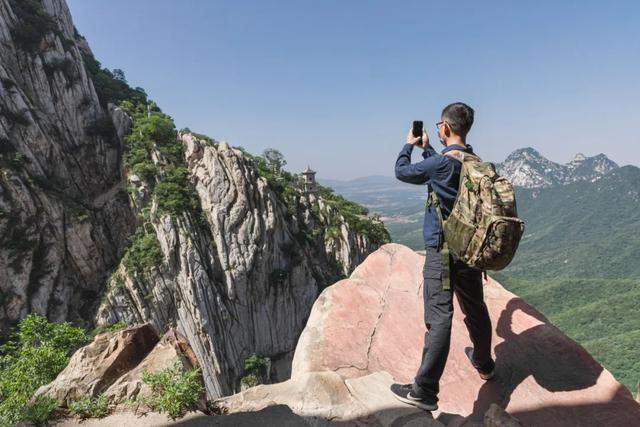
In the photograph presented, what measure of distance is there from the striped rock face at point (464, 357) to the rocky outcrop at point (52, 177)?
116ft

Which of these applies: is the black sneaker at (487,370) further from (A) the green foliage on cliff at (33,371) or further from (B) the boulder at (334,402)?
(A) the green foliage on cliff at (33,371)

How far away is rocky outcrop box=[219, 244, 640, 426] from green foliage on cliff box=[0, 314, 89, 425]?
6.99ft

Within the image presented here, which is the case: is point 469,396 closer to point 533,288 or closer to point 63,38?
point 63,38

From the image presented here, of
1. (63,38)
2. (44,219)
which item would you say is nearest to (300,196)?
(44,219)

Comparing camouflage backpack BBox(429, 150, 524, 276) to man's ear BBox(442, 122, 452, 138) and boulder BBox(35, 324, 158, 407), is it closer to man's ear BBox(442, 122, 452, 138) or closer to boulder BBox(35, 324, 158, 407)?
man's ear BBox(442, 122, 452, 138)

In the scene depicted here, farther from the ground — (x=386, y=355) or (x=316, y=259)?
(x=386, y=355)

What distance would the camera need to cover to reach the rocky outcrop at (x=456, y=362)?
4.32 metres

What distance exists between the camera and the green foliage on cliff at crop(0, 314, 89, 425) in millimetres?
3908

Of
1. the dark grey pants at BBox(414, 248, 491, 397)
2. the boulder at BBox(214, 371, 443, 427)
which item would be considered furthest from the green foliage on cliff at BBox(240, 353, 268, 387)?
the dark grey pants at BBox(414, 248, 491, 397)

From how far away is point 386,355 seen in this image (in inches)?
216

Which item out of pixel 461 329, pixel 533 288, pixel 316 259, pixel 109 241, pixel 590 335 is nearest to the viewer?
pixel 461 329

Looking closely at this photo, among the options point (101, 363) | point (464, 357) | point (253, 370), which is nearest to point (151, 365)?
point (101, 363)

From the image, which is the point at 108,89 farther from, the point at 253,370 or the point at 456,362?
the point at 456,362

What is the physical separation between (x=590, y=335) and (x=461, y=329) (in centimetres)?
11207
